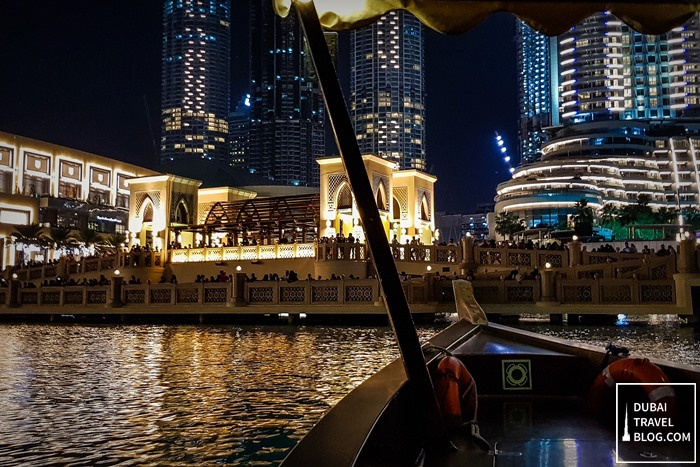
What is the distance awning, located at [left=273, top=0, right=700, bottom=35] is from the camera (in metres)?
3.76

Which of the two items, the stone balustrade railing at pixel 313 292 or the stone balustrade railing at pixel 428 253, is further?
the stone balustrade railing at pixel 428 253

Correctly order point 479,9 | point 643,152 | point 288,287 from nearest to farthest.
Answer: point 479,9 < point 288,287 < point 643,152

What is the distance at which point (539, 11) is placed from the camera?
12.4ft

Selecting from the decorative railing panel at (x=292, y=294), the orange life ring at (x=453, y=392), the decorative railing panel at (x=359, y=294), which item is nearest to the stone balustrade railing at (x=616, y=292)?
the decorative railing panel at (x=359, y=294)

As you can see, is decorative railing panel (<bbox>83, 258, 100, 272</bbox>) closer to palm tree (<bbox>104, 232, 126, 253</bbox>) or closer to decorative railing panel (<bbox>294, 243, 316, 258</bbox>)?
decorative railing panel (<bbox>294, 243, 316, 258</bbox>)

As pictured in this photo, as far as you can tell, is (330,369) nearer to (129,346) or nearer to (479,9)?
(129,346)

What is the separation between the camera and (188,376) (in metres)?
11.4

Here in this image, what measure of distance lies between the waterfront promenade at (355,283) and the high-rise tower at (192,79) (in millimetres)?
142431

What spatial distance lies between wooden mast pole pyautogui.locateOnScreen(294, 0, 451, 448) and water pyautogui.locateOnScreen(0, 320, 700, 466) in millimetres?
3189

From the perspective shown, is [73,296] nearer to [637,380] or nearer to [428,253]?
[428,253]

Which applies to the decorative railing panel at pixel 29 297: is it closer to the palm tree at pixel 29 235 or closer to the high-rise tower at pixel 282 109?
the palm tree at pixel 29 235

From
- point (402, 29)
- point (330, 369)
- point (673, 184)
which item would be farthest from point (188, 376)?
point (402, 29)

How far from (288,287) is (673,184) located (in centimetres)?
7897

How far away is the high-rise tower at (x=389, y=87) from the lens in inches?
5965
